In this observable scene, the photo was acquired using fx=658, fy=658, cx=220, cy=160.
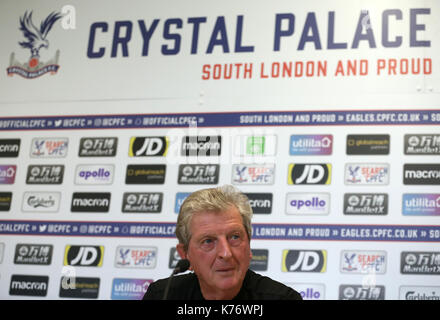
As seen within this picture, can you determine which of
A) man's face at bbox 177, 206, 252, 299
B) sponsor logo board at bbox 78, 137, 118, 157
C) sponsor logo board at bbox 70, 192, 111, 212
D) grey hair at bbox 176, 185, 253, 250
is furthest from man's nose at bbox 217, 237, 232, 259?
sponsor logo board at bbox 78, 137, 118, 157

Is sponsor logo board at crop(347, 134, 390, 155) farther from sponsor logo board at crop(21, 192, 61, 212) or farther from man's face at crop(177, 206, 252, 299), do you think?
sponsor logo board at crop(21, 192, 61, 212)

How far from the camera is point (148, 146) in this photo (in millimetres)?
4293

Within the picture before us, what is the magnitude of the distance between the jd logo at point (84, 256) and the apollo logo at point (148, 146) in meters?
0.65

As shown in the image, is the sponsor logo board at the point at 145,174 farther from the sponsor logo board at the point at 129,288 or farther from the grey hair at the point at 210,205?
the grey hair at the point at 210,205

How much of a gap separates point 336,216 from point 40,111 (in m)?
2.17

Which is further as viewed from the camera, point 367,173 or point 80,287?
point 80,287

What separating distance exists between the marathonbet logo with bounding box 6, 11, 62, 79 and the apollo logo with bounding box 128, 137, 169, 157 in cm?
87

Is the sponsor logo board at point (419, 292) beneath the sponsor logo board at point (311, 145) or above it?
beneath

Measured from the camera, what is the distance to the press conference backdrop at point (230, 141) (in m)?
3.83

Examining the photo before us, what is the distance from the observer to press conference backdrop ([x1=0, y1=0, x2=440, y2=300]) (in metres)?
3.83

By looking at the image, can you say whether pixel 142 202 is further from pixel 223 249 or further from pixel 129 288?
pixel 223 249

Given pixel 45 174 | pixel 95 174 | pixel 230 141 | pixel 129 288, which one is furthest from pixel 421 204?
pixel 45 174

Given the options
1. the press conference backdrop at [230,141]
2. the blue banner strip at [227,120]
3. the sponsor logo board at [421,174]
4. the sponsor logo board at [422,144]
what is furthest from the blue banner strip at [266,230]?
the blue banner strip at [227,120]

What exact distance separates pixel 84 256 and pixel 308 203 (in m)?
1.47
